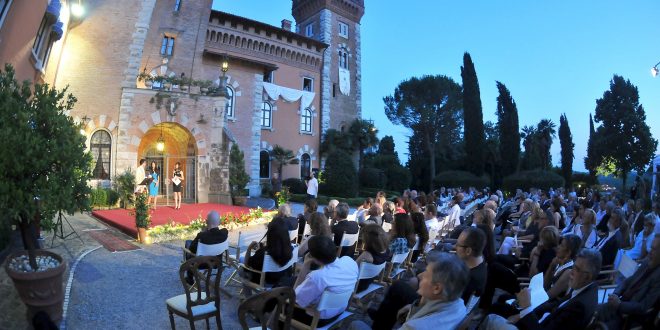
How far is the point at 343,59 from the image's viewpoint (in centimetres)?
3181

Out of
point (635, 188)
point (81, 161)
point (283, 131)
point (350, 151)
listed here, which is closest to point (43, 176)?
point (81, 161)

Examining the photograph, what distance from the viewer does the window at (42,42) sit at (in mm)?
10222

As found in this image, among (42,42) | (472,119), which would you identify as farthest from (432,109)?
(42,42)

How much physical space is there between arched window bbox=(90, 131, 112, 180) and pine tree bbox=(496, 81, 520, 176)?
26.1 meters

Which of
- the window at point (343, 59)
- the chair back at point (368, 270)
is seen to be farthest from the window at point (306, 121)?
the chair back at point (368, 270)

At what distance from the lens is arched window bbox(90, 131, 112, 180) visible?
15.4 meters

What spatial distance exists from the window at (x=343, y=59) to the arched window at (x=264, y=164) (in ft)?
32.8

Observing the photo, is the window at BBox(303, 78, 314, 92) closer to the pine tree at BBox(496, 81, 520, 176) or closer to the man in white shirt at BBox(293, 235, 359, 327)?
the pine tree at BBox(496, 81, 520, 176)

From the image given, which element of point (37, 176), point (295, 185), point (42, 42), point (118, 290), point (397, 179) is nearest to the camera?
A: point (37, 176)

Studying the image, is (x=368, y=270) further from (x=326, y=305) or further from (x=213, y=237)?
(x=213, y=237)

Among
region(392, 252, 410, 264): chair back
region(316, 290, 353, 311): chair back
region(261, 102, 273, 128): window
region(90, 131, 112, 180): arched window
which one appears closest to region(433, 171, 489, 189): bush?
region(261, 102, 273, 128): window

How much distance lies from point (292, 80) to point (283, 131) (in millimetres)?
3607

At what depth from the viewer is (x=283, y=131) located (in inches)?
1067

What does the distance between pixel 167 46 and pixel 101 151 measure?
276 inches
